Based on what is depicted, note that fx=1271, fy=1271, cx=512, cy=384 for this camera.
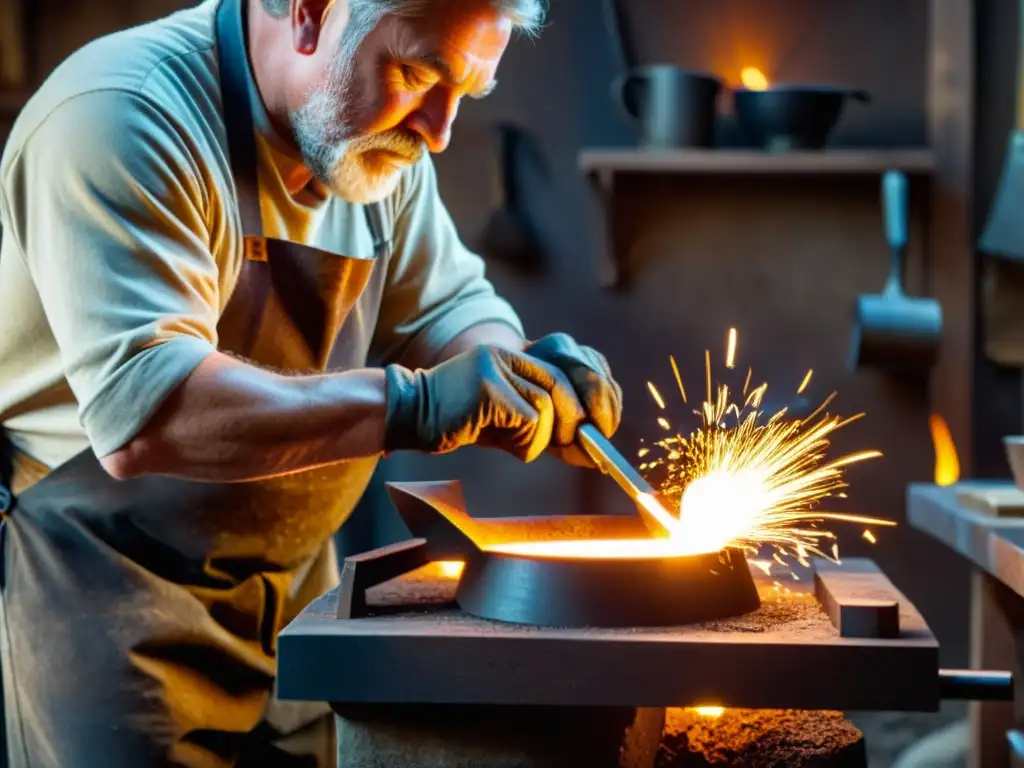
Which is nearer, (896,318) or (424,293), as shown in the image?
(424,293)

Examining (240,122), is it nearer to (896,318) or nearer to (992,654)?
(992,654)

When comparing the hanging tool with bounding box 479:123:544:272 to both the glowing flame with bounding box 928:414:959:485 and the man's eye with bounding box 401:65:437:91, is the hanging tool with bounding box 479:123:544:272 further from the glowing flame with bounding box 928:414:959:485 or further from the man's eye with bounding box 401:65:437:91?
the man's eye with bounding box 401:65:437:91

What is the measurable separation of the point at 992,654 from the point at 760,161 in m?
1.40

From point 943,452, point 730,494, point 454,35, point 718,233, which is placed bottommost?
point 943,452

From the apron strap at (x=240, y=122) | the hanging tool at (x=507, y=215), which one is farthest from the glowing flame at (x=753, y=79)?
the apron strap at (x=240, y=122)

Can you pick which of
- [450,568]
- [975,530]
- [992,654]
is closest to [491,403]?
[450,568]

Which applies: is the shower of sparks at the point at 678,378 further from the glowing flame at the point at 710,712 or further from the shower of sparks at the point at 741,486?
the glowing flame at the point at 710,712

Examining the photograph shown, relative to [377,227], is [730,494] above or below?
below

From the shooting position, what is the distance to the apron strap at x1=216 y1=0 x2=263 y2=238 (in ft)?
6.09

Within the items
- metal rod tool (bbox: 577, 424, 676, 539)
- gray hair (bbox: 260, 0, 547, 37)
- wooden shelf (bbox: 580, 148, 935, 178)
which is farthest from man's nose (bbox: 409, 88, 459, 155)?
wooden shelf (bbox: 580, 148, 935, 178)

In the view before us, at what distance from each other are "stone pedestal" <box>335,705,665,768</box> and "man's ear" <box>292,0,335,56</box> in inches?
37.8

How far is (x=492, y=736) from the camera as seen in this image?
56.4 inches

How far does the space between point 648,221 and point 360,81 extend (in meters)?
1.73

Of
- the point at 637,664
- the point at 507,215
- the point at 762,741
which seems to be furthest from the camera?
the point at 507,215
